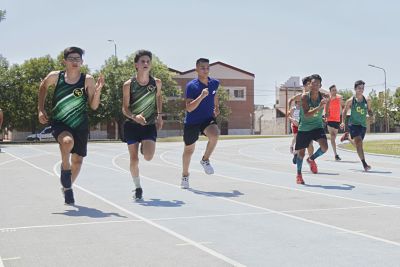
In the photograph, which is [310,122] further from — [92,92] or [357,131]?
[92,92]

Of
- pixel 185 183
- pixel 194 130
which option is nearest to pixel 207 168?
pixel 185 183

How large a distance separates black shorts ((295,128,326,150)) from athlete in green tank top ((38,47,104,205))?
450 centimetres

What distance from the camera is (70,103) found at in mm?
8141

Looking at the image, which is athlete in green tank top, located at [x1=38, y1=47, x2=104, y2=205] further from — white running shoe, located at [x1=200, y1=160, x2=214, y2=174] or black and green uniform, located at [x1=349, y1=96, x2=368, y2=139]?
black and green uniform, located at [x1=349, y1=96, x2=368, y2=139]

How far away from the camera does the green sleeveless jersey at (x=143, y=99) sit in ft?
28.7

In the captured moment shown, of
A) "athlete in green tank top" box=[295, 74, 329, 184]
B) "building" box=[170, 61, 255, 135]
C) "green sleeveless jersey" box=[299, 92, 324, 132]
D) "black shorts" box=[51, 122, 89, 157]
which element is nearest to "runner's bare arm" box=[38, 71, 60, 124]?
"black shorts" box=[51, 122, 89, 157]

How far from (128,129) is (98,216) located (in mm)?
2103

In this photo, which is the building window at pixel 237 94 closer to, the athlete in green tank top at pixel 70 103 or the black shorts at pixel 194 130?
the black shorts at pixel 194 130

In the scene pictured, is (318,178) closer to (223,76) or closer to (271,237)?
(271,237)

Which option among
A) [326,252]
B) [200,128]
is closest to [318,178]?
[200,128]

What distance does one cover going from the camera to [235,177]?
12.3 metres

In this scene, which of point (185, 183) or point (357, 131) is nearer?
point (185, 183)

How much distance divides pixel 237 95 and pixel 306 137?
7500 cm

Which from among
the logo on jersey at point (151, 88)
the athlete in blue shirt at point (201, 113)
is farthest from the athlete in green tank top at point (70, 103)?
the athlete in blue shirt at point (201, 113)
